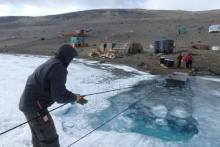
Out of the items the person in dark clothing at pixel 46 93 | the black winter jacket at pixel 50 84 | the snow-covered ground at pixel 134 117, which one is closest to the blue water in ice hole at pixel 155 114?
the snow-covered ground at pixel 134 117

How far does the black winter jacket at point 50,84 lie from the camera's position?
173 inches

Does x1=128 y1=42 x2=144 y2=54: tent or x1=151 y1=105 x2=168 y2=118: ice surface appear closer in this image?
x1=151 y1=105 x2=168 y2=118: ice surface

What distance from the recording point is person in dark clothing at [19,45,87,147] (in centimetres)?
440

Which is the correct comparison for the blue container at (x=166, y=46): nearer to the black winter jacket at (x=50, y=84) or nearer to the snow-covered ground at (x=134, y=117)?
the snow-covered ground at (x=134, y=117)

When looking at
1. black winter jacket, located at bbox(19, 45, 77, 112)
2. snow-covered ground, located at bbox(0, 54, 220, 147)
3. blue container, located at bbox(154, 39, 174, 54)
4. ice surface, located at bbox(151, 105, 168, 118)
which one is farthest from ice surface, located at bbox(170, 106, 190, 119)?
blue container, located at bbox(154, 39, 174, 54)

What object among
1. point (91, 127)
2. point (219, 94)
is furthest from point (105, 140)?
point (219, 94)

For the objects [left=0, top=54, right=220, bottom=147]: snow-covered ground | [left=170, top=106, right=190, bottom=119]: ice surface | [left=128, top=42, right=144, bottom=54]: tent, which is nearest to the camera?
[left=0, top=54, right=220, bottom=147]: snow-covered ground

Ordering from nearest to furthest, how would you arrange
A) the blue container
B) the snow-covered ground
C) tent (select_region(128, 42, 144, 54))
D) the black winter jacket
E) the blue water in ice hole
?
the black winter jacket
the snow-covered ground
the blue water in ice hole
the blue container
tent (select_region(128, 42, 144, 54))

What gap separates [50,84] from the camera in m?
4.41

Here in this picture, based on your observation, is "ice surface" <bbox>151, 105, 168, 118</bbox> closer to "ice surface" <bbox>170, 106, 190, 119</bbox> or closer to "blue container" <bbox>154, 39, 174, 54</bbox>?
"ice surface" <bbox>170, 106, 190, 119</bbox>

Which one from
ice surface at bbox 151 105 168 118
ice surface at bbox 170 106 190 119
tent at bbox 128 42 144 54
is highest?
tent at bbox 128 42 144 54

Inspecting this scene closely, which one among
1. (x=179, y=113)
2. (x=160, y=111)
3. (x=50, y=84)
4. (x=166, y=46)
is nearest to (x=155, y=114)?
(x=160, y=111)

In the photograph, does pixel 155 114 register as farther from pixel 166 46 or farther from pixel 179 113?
pixel 166 46

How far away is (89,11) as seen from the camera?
329ft
